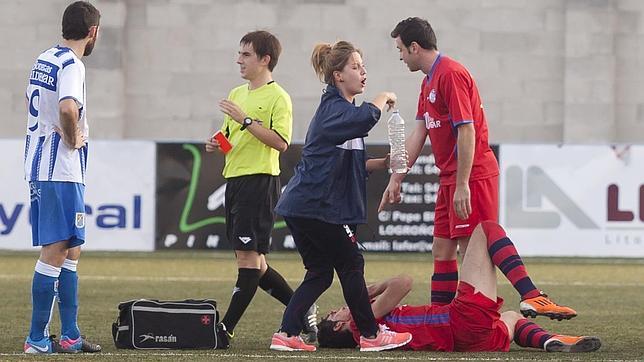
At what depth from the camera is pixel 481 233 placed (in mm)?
8109

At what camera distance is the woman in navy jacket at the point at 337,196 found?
793 centimetres

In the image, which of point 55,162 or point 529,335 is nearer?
point 55,162

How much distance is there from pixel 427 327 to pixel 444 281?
67 centimetres

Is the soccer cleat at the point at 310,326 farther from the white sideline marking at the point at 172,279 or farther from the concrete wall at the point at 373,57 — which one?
the concrete wall at the point at 373,57

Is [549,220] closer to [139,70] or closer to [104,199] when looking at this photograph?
[104,199]

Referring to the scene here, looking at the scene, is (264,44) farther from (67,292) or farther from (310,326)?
(67,292)

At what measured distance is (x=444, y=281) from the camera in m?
8.68

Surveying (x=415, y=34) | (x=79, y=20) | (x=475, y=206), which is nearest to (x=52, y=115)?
(x=79, y=20)

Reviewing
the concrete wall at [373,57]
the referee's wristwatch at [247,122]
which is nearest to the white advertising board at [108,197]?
the concrete wall at [373,57]

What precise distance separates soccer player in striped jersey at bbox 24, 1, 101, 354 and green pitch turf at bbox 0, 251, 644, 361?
36 cm

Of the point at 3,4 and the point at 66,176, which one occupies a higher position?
the point at 3,4

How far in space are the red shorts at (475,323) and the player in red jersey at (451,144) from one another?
0.46 m

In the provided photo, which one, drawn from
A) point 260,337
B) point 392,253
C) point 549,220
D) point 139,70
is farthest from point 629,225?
point 260,337

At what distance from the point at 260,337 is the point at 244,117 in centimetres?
144
